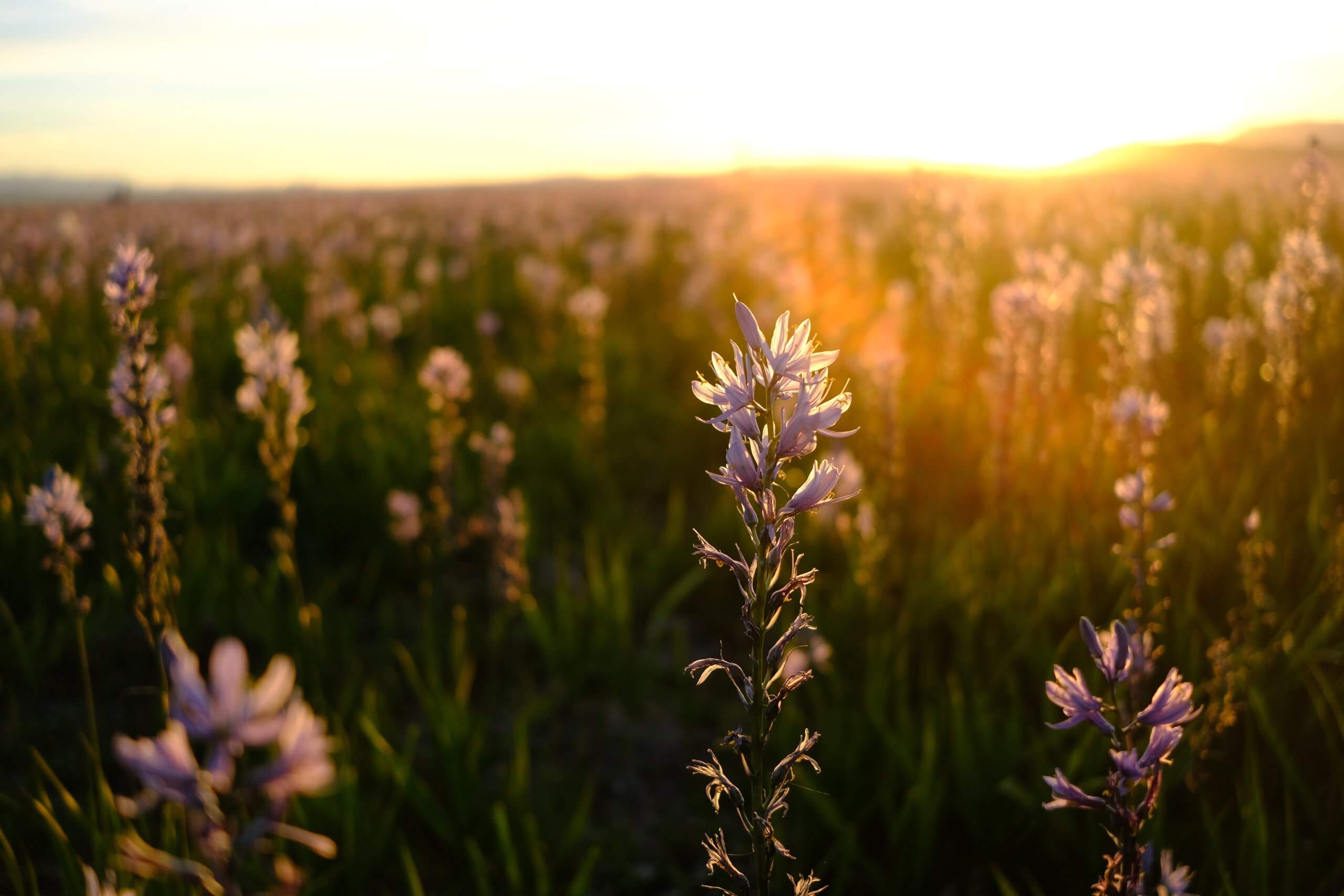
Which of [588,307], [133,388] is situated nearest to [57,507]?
[133,388]

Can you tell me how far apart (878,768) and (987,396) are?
2918 mm

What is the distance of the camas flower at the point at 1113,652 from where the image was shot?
129 cm

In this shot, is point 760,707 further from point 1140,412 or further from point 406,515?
point 406,515

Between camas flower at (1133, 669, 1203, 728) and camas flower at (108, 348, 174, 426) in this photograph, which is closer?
camas flower at (1133, 669, 1203, 728)

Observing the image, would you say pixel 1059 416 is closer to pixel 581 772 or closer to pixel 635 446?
pixel 635 446

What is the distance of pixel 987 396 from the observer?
512cm

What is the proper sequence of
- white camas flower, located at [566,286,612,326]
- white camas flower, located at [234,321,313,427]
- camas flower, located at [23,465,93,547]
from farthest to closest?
white camas flower, located at [566,286,612,326]
white camas flower, located at [234,321,313,427]
camas flower, located at [23,465,93,547]

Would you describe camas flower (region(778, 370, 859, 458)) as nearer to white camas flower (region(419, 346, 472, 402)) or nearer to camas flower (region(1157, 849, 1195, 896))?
camas flower (region(1157, 849, 1195, 896))

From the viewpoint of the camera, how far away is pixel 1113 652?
1338 mm

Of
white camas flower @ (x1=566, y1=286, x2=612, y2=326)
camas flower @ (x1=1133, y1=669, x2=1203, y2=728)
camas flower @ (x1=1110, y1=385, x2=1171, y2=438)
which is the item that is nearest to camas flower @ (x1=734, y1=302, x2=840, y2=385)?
camas flower @ (x1=1133, y1=669, x2=1203, y2=728)

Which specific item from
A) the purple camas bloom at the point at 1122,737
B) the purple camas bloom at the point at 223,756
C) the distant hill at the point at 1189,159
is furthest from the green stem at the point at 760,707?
the distant hill at the point at 1189,159

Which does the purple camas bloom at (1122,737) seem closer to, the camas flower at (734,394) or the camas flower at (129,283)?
the camas flower at (734,394)

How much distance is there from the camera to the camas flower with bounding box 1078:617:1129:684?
129 centimetres

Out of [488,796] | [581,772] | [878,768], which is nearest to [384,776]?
[488,796]
